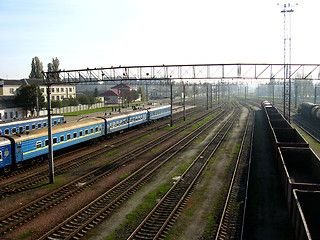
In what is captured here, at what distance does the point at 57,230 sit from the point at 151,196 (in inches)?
249

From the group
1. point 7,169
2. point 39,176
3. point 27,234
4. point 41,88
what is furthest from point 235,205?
point 41,88

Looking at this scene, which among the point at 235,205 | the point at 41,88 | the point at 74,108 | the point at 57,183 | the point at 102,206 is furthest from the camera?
the point at 74,108

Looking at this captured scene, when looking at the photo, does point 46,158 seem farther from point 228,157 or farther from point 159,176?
point 228,157

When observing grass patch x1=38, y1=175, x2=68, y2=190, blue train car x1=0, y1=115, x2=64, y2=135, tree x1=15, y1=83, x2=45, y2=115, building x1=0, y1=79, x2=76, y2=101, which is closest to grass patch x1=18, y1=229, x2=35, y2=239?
grass patch x1=38, y1=175, x2=68, y2=190

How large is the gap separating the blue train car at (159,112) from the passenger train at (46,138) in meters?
12.5

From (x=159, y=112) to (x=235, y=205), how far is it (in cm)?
4441

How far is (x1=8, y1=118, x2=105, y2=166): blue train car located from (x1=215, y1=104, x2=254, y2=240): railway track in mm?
15886

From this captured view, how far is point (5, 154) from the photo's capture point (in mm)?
21578

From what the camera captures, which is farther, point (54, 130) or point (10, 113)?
point (10, 113)

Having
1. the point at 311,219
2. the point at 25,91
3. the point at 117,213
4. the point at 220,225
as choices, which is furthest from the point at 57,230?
the point at 25,91

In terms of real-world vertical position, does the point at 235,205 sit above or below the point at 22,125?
below

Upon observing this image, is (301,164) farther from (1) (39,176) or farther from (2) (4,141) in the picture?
(2) (4,141)

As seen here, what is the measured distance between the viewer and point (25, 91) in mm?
59719

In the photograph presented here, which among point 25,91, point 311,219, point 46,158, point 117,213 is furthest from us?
point 25,91
